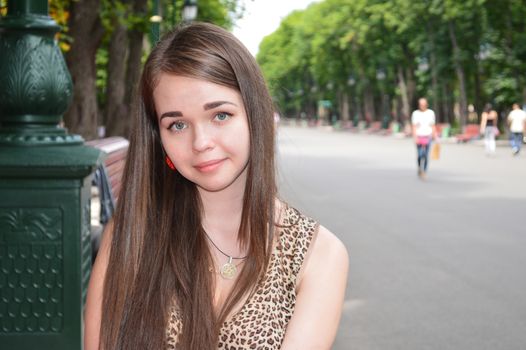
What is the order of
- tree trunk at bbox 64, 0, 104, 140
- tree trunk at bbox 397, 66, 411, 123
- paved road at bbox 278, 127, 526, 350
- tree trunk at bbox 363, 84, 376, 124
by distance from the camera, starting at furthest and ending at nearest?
tree trunk at bbox 363, 84, 376, 124
tree trunk at bbox 397, 66, 411, 123
tree trunk at bbox 64, 0, 104, 140
paved road at bbox 278, 127, 526, 350

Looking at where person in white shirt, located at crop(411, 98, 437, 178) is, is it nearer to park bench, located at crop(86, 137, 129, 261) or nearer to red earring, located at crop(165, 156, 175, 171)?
park bench, located at crop(86, 137, 129, 261)

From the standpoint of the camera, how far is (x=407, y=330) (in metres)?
6.96

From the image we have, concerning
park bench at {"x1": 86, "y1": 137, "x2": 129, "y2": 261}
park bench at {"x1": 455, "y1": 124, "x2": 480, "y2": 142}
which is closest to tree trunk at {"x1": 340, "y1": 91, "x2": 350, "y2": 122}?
park bench at {"x1": 455, "y1": 124, "x2": 480, "y2": 142}

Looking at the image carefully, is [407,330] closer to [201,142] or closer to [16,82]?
[16,82]

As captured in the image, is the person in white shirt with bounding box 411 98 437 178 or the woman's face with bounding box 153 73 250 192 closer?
the woman's face with bounding box 153 73 250 192

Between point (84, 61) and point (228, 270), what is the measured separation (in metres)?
14.9

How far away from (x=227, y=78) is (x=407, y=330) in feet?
17.0

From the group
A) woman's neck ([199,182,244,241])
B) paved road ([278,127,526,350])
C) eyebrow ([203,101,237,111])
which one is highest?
eyebrow ([203,101,237,111])

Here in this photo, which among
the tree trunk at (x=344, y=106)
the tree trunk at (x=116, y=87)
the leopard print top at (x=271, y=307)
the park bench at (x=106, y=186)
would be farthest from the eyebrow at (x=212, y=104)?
the tree trunk at (x=344, y=106)

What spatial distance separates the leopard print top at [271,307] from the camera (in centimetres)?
212

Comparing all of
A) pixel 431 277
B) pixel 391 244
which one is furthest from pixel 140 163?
pixel 391 244

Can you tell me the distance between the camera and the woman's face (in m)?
2.10

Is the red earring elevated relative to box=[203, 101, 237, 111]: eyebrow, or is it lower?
lower

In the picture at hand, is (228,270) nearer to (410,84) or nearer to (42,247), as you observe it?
(42,247)
